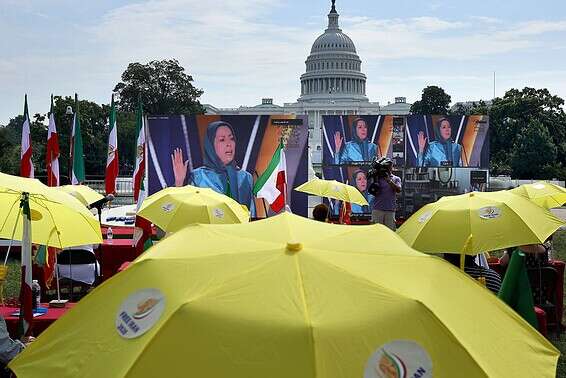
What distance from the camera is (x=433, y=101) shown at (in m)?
76.9

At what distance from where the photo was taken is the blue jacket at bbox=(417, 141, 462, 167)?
20594 mm

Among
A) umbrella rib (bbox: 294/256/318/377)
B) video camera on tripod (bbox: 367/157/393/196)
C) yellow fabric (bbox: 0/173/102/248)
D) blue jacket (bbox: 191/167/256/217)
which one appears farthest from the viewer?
blue jacket (bbox: 191/167/256/217)

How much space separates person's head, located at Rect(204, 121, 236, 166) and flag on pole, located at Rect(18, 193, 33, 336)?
41.4ft

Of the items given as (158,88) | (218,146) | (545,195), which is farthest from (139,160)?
(158,88)

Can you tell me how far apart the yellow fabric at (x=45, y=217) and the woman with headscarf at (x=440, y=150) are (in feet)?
53.1

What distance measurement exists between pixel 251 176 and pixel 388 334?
1517cm

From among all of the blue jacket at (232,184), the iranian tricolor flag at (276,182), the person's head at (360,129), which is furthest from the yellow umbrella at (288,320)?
the person's head at (360,129)

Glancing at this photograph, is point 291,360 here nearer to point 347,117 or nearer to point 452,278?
point 452,278

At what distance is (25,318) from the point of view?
15.9ft

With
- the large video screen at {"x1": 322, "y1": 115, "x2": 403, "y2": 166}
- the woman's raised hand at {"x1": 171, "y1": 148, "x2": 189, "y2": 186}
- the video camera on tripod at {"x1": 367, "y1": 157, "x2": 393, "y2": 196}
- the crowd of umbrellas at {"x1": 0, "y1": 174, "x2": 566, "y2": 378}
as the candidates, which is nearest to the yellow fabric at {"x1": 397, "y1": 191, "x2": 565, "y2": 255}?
the crowd of umbrellas at {"x1": 0, "y1": 174, "x2": 566, "y2": 378}

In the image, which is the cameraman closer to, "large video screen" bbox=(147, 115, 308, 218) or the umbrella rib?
the umbrella rib

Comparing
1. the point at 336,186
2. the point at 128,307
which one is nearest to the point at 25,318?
the point at 128,307

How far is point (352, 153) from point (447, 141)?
120 inches

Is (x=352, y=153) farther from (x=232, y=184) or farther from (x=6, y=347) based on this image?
(x=6, y=347)
